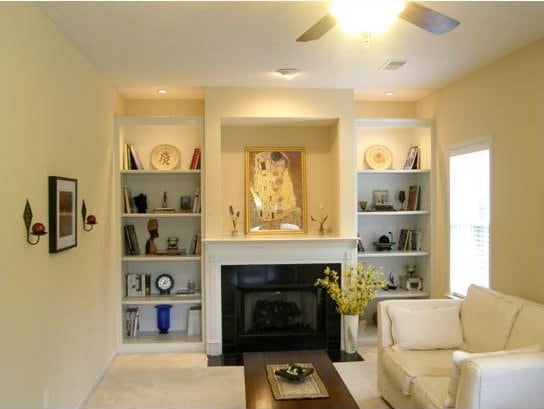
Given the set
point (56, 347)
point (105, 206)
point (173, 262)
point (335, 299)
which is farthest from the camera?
point (173, 262)

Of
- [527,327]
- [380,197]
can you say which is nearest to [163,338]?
[380,197]

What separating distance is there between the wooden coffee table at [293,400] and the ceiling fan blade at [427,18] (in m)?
2.05

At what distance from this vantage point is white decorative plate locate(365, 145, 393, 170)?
5551mm

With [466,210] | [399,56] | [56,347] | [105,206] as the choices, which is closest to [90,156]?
[105,206]

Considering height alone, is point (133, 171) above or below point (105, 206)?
above

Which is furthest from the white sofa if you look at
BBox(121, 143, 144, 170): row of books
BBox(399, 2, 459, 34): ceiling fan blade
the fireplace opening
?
BBox(121, 143, 144, 170): row of books

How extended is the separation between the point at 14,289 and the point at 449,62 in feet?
11.8

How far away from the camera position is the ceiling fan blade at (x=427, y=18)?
216cm

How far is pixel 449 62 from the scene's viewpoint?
4055 mm

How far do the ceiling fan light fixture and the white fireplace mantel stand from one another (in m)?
2.76

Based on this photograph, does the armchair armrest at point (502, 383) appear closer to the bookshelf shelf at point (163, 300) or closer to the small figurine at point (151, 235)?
the bookshelf shelf at point (163, 300)

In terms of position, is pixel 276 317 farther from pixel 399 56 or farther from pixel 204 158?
pixel 399 56

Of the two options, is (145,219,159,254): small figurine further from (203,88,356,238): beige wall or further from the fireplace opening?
the fireplace opening

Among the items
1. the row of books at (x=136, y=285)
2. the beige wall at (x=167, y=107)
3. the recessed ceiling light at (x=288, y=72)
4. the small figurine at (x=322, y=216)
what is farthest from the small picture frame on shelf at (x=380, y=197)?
the row of books at (x=136, y=285)
